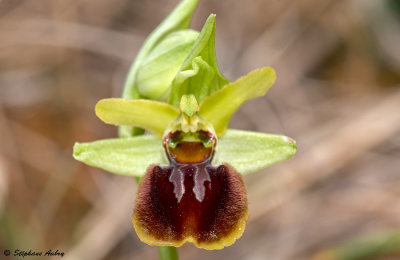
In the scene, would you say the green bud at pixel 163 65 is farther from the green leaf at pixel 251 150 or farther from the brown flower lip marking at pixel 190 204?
the green leaf at pixel 251 150

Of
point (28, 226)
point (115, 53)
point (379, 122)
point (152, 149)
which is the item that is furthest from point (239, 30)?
point (152, 149)

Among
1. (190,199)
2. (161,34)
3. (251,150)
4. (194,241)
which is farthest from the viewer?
(161,34)

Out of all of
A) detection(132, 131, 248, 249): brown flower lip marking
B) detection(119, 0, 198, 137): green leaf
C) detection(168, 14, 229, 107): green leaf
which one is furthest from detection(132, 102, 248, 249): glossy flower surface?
detection(119, 0, 198, 137): green leaf

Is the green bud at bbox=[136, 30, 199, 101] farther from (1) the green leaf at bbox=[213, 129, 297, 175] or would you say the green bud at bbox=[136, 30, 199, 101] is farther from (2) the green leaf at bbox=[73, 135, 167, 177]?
(1) the green leaf at bbox=[213, 129, 297, 175]

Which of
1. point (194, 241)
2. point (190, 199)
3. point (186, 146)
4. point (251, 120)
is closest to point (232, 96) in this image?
point (186, 146)

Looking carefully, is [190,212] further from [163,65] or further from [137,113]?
[163,65]

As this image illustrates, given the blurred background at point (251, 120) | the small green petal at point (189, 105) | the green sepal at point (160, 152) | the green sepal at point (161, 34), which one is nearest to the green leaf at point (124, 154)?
the green sepal at point (160, 152)

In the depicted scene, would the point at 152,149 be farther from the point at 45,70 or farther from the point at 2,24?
the point at 2,24
